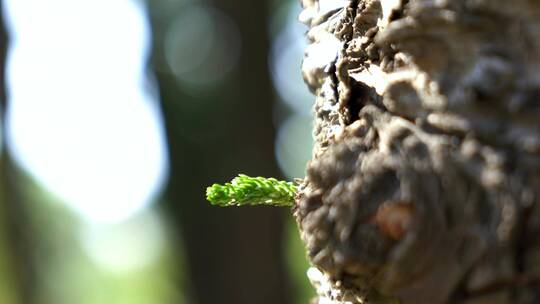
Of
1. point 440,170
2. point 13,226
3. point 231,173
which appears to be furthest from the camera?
point 13,226

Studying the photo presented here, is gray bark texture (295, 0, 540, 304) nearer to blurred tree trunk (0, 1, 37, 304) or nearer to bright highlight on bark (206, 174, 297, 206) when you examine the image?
bright highlight on bark (206, 174, 297, 206)

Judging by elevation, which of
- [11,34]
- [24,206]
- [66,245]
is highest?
[11,34]

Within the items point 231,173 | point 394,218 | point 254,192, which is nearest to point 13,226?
point 231,173

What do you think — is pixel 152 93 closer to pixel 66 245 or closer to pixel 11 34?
pixel 11 34

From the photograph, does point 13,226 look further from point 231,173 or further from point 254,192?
point 254,192

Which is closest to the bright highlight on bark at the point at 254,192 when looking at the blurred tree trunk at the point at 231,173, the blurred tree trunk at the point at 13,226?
the blurred tree trunk at the point at 231,173

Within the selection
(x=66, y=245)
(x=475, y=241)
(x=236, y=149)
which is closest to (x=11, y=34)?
(x=236, y=149)
